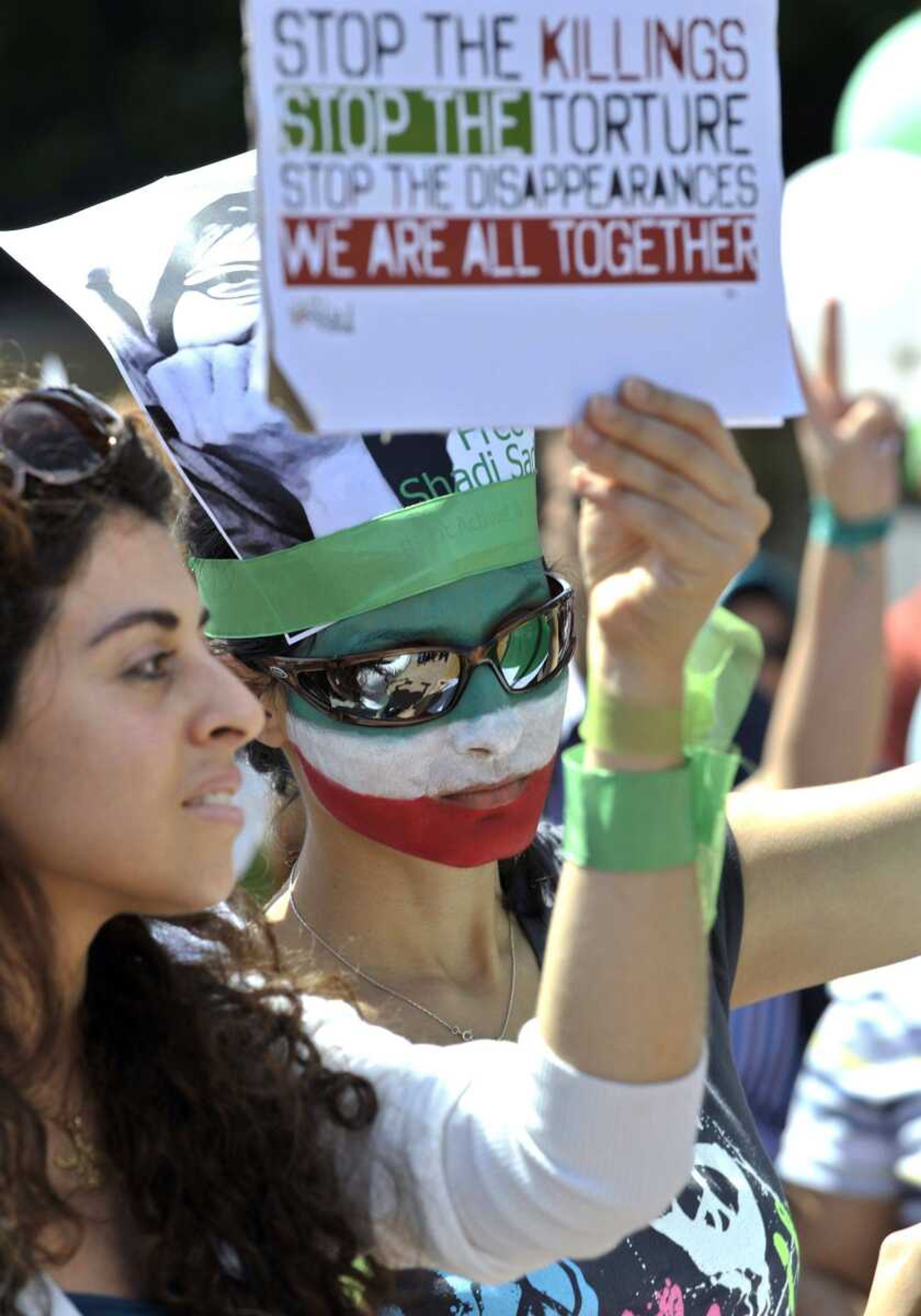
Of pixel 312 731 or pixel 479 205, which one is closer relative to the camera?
pixel 479 205

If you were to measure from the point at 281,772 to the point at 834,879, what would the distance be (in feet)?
2.02

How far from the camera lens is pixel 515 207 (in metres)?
1.36

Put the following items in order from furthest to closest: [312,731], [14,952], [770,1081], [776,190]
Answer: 1. [770,1081]
2. [312,731]
3. [14,952]
4. [776,190]

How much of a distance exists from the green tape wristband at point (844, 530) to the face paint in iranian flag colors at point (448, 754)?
71.5 inches

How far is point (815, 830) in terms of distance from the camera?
2160 millimetres

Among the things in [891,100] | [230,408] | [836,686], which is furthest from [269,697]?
[891,100]

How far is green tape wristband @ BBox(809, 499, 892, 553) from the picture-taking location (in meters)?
3.83

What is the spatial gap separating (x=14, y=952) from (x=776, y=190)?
79 centimetres

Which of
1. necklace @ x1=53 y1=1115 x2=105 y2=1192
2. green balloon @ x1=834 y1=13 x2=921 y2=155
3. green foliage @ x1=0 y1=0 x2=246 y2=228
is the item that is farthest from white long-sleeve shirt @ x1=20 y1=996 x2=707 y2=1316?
green foliage @ x1=0 y1=0 x2=246 y2=228

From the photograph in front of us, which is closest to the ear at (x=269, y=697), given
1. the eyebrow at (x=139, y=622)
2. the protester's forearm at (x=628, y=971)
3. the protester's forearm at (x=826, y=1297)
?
the eyebrow at (x=139, y=622)

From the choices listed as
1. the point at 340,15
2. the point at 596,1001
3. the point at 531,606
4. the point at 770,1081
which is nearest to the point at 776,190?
the point at 340,15

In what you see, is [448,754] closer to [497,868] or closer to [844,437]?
[497,868]

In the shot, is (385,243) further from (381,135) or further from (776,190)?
(776,190)

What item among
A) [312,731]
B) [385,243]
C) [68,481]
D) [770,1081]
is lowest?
[770,1081]
